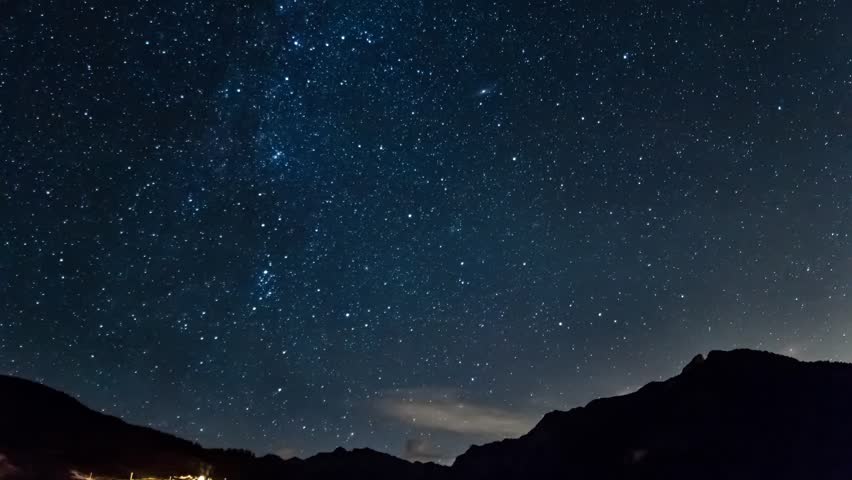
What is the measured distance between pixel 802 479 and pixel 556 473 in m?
27.2

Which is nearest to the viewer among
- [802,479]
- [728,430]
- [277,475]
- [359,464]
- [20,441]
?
[802,479]

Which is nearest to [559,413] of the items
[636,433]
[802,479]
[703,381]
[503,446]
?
[503,446]

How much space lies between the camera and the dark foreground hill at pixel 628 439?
51969mm

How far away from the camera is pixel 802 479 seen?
48219 mm

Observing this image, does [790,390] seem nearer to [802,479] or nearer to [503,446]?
[802,479]

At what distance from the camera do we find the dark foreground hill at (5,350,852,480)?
5197 cm

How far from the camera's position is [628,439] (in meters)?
68.2

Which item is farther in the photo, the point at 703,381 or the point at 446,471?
the point at 446,471

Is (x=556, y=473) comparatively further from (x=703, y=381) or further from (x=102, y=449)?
(x=102, y=449)

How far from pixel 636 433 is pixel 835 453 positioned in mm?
21746

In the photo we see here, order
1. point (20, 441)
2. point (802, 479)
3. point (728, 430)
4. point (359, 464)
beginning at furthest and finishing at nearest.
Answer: point (359, 464)
point (728, 430)
point (20, 441)
point (802, 479)

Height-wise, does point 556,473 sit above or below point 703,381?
below

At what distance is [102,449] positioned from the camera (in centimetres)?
6056

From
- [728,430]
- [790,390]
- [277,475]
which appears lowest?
[277,475]
